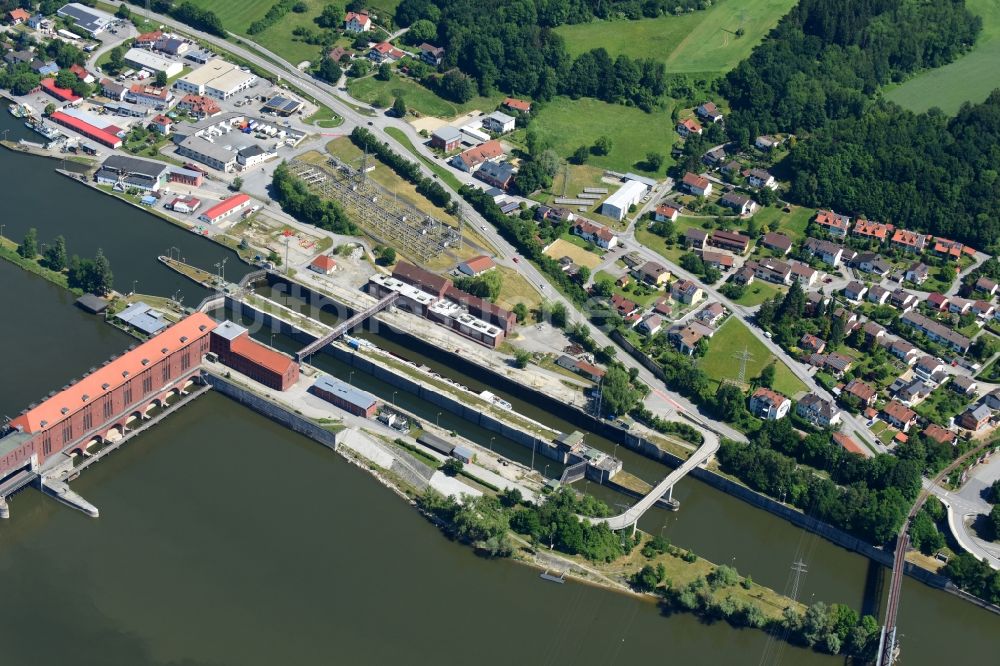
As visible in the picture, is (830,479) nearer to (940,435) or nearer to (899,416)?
(899,416)

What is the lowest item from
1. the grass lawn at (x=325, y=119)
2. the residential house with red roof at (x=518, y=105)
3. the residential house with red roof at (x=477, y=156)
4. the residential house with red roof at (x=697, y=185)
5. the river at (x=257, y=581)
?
the river at (x=257, y=581)

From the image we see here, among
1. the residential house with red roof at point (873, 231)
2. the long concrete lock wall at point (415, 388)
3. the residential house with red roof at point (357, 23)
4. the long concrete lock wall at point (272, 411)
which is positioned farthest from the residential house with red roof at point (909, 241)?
the residential house with red roof at point (357, 23)

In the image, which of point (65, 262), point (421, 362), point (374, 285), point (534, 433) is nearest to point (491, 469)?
point (534, 433)

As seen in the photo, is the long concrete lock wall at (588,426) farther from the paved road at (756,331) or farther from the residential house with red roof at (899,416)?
the residential house with red roof at (899,416)

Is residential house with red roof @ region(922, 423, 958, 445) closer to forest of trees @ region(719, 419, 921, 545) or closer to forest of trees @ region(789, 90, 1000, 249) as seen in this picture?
forest of trees @ region(719, 419, 921, 545)

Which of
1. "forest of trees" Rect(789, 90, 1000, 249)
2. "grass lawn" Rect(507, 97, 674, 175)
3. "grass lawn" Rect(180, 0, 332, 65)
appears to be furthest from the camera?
"grass lawn" Rect(180, 0, 332, 65)

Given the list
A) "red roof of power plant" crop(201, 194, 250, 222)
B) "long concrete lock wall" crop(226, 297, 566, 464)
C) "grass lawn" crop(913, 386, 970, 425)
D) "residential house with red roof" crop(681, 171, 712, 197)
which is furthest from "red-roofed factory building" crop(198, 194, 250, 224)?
"grass lawn" crop(913, 386, 970, 425)
